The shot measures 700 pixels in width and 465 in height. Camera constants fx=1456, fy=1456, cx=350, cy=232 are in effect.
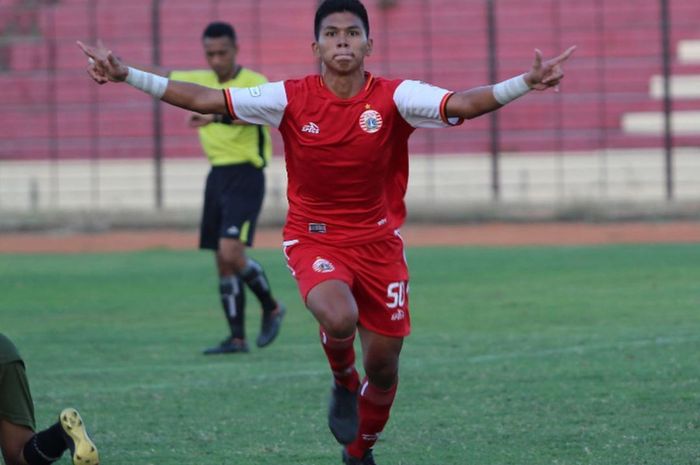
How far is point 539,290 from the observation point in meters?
14.3

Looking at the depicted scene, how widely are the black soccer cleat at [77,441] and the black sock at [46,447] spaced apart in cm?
7

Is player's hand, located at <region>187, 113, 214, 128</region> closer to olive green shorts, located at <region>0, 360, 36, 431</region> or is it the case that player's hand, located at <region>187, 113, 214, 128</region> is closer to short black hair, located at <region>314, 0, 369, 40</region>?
short black hair, located at <region>314, 0, 369, 40</region>

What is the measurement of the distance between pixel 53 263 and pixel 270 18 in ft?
31.4

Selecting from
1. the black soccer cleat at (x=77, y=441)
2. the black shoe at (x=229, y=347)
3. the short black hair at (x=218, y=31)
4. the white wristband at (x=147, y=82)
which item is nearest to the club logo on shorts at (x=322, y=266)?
the white wristband at (x=147, y=82)

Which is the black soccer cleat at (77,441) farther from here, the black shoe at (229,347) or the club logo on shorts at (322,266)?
the black shoe at (229,347)

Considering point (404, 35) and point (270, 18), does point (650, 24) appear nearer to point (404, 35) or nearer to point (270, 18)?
point (404, 35)

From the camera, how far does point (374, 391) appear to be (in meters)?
6.70

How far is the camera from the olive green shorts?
611cm

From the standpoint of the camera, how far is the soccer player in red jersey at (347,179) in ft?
21.6

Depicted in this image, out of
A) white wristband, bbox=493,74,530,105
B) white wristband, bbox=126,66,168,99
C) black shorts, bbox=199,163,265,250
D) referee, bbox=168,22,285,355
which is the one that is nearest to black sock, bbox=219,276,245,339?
referee, bbox=168,22,285,355

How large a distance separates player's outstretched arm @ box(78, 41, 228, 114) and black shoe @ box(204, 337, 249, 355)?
439 cm

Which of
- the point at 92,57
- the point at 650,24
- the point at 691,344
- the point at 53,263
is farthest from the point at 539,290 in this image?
the point at 650,24

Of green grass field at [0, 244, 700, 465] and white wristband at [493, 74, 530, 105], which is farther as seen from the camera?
green grass field at [0, 244, 700, 465]

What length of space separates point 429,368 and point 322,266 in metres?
3.27
